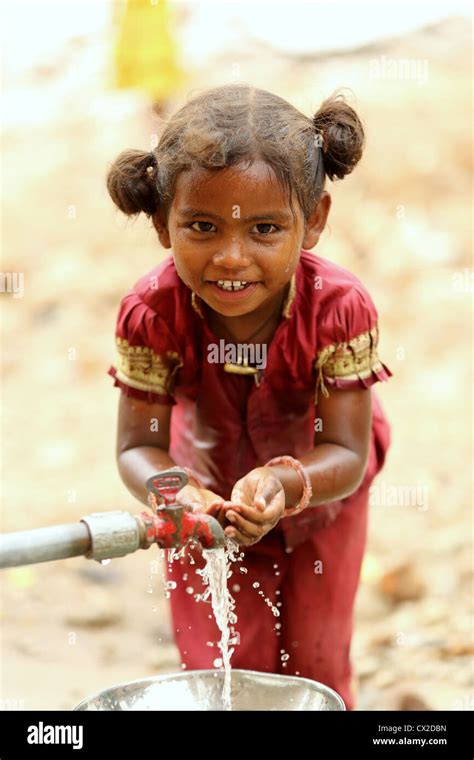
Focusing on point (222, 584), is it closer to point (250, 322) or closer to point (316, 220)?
point (250, 322)

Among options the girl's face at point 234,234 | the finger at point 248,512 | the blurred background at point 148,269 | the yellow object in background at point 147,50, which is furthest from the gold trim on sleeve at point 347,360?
the yellow object in background at point 147,50

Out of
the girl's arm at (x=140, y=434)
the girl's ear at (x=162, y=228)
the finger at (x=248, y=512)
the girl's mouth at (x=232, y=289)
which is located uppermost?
the girl's ear at (x=162, y=228)

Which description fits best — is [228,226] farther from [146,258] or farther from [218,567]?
[146,258]

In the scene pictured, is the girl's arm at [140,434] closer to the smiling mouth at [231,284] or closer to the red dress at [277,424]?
the red dress at [277,424]

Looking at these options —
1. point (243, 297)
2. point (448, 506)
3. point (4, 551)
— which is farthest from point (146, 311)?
point (448, 506)

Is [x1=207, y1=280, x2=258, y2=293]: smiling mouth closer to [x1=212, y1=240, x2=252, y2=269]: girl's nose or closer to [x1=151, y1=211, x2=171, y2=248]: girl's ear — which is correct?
[x1=212, y1=240, x2=252, y2=269]: girl's nose

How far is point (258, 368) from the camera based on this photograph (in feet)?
7.84

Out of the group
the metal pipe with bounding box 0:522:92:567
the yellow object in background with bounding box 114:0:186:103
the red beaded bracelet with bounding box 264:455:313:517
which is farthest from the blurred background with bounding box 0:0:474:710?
the metal pipe with bounding box 0:522:92:567

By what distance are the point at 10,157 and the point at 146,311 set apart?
4.83 metres

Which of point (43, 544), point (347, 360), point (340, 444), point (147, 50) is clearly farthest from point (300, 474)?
point (147, 50)

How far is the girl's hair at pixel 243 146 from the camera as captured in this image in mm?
2066

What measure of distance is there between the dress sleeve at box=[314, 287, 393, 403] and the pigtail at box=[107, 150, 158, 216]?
415 mm

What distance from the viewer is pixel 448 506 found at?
4.62 m
